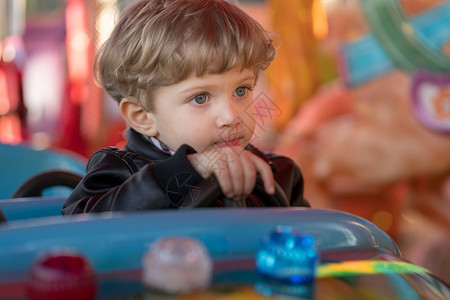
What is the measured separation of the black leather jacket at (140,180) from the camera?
1.92 ft

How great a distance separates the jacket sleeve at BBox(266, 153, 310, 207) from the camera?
790 mm

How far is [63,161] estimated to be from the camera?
1.12 m

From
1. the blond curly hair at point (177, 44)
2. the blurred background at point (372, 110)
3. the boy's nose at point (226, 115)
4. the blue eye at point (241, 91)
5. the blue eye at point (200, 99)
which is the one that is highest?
the blond curly hair at point (177, 44)

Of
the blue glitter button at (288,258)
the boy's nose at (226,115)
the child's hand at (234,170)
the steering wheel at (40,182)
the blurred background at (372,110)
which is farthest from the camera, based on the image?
the blurred background at (372,110)

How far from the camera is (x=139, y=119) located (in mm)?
796

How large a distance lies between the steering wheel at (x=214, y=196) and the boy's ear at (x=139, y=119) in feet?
0.65

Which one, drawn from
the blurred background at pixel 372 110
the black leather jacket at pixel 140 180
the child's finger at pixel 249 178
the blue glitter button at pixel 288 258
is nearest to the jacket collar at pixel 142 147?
the black leather jacket at pixel 140 180

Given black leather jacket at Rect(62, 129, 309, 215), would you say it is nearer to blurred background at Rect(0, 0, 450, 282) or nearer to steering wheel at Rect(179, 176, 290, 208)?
steering wheel at Rect(179, 176, 290, 208)

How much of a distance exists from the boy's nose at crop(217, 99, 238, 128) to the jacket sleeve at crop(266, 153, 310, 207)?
4.0 inches

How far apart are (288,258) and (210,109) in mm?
337

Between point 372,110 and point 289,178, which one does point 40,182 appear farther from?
point 372,110

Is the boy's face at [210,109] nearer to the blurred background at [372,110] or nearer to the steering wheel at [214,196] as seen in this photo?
the steering wheel at [214,196]

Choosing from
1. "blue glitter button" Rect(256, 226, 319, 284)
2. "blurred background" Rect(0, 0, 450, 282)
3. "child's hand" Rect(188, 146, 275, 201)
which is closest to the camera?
"blue glitter button" Rect(256, 226, 319, 284)

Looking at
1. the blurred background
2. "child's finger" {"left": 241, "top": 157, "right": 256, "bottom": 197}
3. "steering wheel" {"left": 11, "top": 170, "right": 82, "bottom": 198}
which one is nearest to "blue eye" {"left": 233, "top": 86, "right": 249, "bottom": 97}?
"child's finger" {"left": 241, "top": 157, "right": 256, "bottom": 197}
